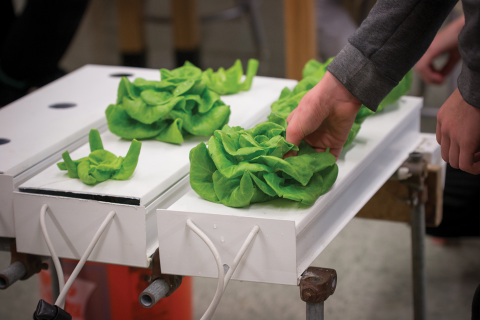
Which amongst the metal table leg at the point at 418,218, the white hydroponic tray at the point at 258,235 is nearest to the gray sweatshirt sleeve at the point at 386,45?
the white hydroponic tray at the point at 258,235

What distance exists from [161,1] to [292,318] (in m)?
3.27

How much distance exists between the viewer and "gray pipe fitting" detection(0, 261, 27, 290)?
2.18 feet

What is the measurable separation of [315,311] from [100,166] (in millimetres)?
309

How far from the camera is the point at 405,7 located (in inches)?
24.5

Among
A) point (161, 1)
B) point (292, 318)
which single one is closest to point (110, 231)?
point (292, 318)

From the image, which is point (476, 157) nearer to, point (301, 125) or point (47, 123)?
point (301, 125)

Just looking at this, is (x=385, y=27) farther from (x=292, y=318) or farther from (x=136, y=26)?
(x=136, y=26)

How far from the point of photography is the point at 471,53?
0.53 m

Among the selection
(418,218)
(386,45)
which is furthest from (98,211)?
(418,218)

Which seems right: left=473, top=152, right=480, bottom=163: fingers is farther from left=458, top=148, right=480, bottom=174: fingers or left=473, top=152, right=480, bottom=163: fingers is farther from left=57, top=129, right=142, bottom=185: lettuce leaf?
left=57, top=129, right=142, bottom=185: lettuce leaf

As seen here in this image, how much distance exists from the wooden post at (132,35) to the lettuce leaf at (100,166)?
2.27 metres

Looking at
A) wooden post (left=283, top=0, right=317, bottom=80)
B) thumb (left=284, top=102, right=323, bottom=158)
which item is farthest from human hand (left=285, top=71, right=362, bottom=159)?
Result: wooden post (left=283, top=0, right=317, bottom=80)

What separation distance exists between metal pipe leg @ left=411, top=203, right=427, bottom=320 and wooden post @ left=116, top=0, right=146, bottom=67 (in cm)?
213

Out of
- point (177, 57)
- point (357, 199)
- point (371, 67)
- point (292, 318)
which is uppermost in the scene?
point (371, 67)
